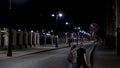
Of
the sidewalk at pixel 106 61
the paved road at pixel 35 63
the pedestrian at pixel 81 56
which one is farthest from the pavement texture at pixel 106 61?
the pedestrian at pixel 81 56

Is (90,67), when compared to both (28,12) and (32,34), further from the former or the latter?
(28,12)

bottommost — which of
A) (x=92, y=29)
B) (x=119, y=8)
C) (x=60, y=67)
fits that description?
(x=60, y=67)

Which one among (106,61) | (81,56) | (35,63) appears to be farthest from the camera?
(106,61)

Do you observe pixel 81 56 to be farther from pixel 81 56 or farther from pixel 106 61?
pixel 106 61

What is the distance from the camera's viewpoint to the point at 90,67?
1961 centimetres

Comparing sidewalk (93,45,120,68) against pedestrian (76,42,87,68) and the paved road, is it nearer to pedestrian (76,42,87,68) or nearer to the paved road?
the paved road

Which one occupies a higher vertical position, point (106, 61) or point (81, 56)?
point (81, 56)

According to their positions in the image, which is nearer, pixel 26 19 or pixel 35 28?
pixel 26 19

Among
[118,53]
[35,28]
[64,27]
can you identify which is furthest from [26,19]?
[118,53]

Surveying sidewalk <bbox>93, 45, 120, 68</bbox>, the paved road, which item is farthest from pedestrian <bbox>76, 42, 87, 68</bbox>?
the paved road

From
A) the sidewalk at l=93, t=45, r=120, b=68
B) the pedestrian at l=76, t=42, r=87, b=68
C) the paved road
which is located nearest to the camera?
the pedestrian at l=76, t=42, r=87, b=68

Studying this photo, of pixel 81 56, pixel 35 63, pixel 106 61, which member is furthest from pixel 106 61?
pixel 81 56

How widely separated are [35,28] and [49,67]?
124 meters

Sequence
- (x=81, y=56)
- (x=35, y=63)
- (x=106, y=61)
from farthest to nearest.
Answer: (x=106, y=61) → (x=35, y=63) → (x=81, y=56)
